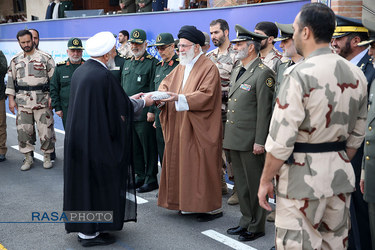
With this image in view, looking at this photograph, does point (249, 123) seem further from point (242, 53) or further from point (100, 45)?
point (100, 45)

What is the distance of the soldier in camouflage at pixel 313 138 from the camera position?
255cm

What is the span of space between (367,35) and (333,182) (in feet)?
4.84

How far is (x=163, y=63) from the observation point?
231 inches

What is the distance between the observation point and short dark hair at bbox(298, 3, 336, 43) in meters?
2.56

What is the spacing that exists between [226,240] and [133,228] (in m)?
1.03

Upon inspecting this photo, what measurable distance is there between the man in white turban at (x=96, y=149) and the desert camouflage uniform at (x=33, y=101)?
126 inches

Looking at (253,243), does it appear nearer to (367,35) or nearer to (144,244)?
(144,244)

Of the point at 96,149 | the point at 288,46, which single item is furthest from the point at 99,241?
the point at 288,46

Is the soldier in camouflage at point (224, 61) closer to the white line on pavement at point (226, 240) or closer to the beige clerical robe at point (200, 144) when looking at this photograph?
the beige clerical robe at point (200, 144)

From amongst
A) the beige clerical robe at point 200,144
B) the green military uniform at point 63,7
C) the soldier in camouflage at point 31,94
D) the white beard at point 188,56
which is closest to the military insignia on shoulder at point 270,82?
the beige clerical robe at point 200,144

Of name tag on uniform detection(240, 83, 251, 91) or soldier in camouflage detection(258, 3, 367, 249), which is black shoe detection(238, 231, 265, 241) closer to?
name tag on uniform detection(240, 83, 251, 91)

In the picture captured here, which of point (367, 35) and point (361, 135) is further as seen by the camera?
point (367, 35)

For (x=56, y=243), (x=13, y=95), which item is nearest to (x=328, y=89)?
(x=56, y=243)

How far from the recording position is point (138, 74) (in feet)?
20.1
